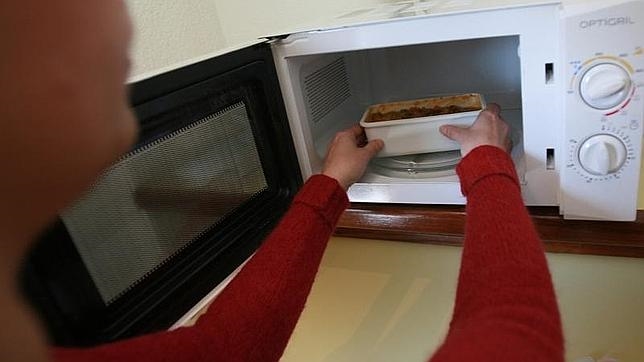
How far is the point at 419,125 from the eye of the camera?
0.72 metres

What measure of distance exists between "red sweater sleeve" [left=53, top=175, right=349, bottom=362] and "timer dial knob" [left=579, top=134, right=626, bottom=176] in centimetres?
29

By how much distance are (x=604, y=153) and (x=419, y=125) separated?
0.24 meters

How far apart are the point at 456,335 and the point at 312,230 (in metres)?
0.25

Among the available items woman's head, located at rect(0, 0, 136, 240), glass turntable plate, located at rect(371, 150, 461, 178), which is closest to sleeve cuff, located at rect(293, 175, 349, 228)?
glass turntable plate, located at rect(371, 150, 461, 178)

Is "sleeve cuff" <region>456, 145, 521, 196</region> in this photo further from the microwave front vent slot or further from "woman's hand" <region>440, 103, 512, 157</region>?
the microwave front vent slot

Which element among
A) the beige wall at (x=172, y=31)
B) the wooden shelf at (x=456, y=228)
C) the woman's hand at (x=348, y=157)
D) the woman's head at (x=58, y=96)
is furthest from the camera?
the beige wall at (x=172, y=31)

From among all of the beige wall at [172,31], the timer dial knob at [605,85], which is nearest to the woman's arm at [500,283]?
the timer dial knob at [605,85]

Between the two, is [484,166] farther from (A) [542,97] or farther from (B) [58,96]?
(B) [58,96]

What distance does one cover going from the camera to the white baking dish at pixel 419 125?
2.31 ft

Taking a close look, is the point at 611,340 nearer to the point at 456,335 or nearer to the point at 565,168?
the point at 565,168

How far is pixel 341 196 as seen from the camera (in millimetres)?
660

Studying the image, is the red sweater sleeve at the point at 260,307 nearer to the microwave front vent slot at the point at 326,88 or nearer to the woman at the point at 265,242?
the woman at the point at 265,242

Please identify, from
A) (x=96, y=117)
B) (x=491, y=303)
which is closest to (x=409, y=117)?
(x=491, y=303)

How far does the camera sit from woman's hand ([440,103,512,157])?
2.10ft
